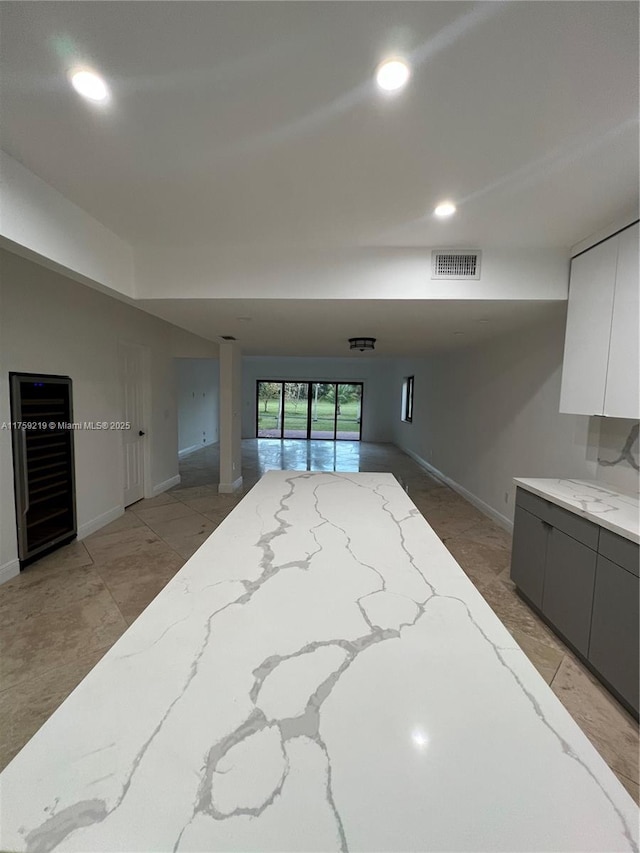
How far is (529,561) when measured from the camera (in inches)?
94.5

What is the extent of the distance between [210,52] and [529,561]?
299 centimetres

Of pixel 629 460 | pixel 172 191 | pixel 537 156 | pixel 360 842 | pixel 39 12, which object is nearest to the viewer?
pixel 360 842

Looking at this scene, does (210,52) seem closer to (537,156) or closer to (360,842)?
(537,156)

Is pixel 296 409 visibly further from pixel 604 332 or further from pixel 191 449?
pixel 604 332

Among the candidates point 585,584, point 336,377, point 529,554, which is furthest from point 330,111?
point 336,377

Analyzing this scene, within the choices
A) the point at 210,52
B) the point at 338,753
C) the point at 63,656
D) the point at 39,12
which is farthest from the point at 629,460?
the point at 63,656

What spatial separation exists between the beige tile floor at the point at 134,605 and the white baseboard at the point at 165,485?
12cm

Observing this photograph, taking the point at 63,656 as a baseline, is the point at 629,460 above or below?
above

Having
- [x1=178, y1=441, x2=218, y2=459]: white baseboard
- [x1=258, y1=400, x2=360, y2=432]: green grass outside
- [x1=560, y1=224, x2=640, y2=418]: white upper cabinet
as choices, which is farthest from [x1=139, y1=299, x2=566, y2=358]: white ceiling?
[x1=258, y1=400, x2=360, y2=432]: green grass outside

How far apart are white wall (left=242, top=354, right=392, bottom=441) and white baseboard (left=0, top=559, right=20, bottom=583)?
7843 mm

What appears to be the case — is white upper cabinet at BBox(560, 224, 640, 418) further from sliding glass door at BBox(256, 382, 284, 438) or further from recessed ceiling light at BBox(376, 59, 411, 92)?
sliding glass door at BBox(256, 382, 284, 438)

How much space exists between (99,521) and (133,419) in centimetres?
132

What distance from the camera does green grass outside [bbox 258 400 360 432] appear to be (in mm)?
10883

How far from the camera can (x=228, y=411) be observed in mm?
5066
